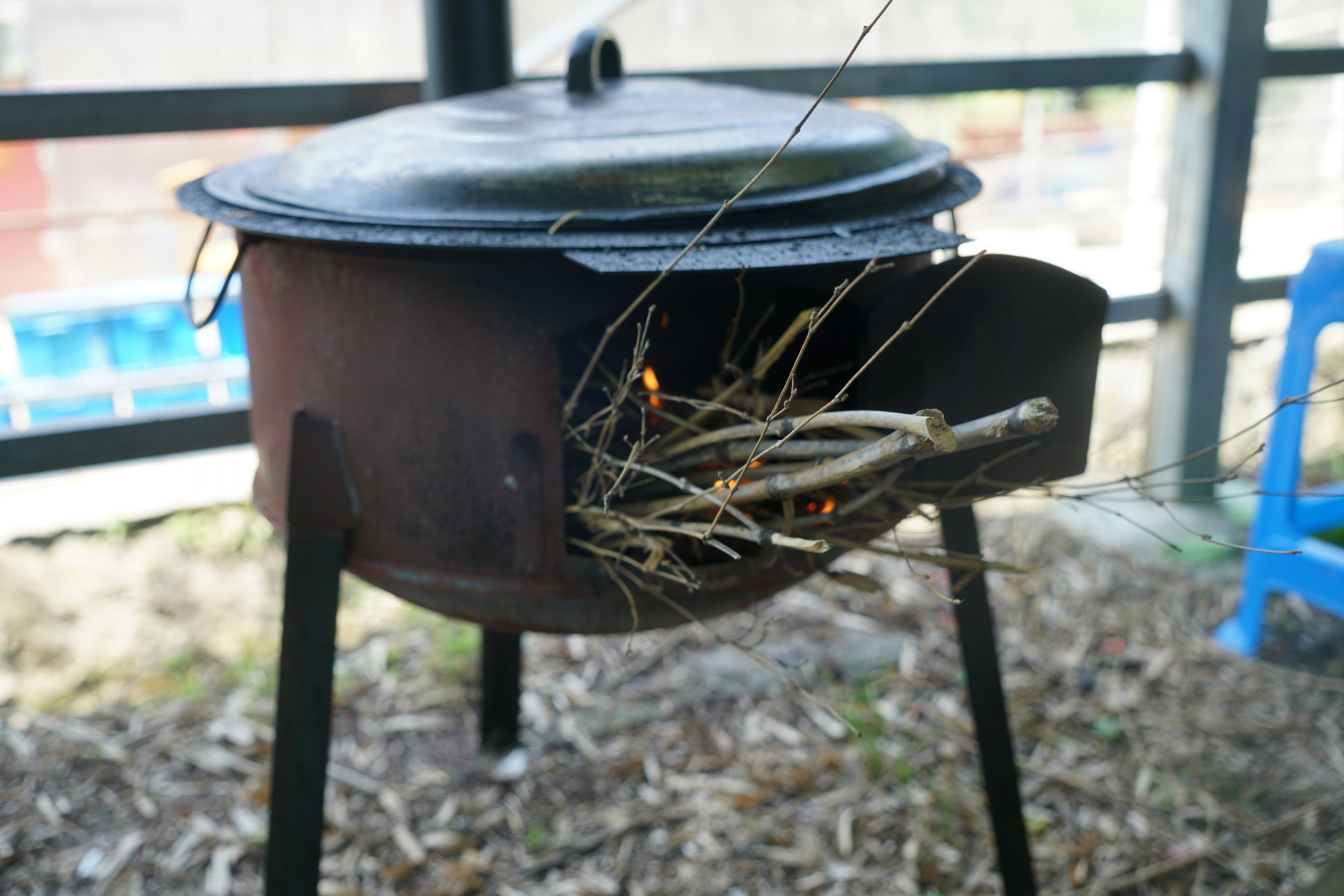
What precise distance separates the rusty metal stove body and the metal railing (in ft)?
2.52

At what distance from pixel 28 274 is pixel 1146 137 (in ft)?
17.1

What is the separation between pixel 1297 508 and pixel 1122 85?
1.38 metres

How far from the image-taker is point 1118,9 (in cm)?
718

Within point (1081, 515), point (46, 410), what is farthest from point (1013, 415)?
point (46, 410)

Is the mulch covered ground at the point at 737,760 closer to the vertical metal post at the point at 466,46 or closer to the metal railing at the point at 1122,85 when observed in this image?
the metal railing at the point at 1122,85

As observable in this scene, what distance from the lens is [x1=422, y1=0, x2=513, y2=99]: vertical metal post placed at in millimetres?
2176

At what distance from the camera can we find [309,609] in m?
1.54

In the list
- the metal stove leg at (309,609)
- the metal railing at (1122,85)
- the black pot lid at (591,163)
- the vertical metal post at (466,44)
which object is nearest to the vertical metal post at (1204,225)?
the metal railing at (1122,85)

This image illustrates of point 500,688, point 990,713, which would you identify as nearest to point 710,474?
point 990,713

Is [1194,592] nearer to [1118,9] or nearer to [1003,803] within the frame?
[1003,803]

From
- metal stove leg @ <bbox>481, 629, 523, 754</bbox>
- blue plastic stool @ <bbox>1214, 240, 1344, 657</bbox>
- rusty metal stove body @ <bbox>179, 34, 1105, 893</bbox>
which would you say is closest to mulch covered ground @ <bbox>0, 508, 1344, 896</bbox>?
metal stove leg @ <bbox>481, 629, 523, 754</bbox>

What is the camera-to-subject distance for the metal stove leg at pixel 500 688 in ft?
7.82

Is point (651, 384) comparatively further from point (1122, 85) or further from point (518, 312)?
point (1122, 85)

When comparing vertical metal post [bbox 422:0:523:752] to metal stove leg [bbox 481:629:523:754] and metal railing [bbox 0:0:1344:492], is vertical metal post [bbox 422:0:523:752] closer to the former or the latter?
metal railing [bbox 0:0:1344:492]
